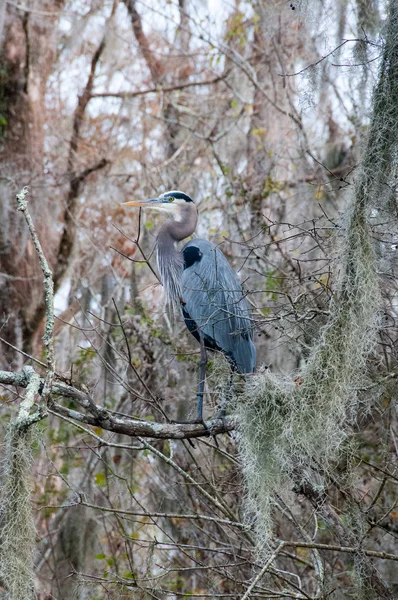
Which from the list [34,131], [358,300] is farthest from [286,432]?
[34,131]

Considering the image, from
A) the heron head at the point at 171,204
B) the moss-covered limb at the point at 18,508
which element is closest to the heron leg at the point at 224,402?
the moss-covered limb at the point at 18,508

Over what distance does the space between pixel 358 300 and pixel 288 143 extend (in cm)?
486

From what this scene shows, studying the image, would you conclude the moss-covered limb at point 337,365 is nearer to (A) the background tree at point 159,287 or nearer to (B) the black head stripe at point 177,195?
(A) the background tree at point 159,287

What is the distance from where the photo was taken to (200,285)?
4.16 metres

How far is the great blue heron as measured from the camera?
13.1 feet

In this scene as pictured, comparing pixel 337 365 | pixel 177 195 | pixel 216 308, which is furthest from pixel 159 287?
pixel 337 365

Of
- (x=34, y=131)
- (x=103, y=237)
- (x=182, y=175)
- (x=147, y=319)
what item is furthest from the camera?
(x=103, y=237)

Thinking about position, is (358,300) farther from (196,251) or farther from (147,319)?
(147,319)

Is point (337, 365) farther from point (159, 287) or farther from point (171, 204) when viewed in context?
point (159, 287)

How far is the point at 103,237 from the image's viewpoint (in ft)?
29.3

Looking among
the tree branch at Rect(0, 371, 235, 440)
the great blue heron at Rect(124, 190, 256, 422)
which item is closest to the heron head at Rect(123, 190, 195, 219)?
the great blue heron at Rect(124, 190, 256, 422)

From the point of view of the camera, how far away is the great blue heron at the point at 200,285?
3987 millimetres

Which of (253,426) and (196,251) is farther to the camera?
(196,251)

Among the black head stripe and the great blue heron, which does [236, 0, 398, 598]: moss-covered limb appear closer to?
the great blue heron
